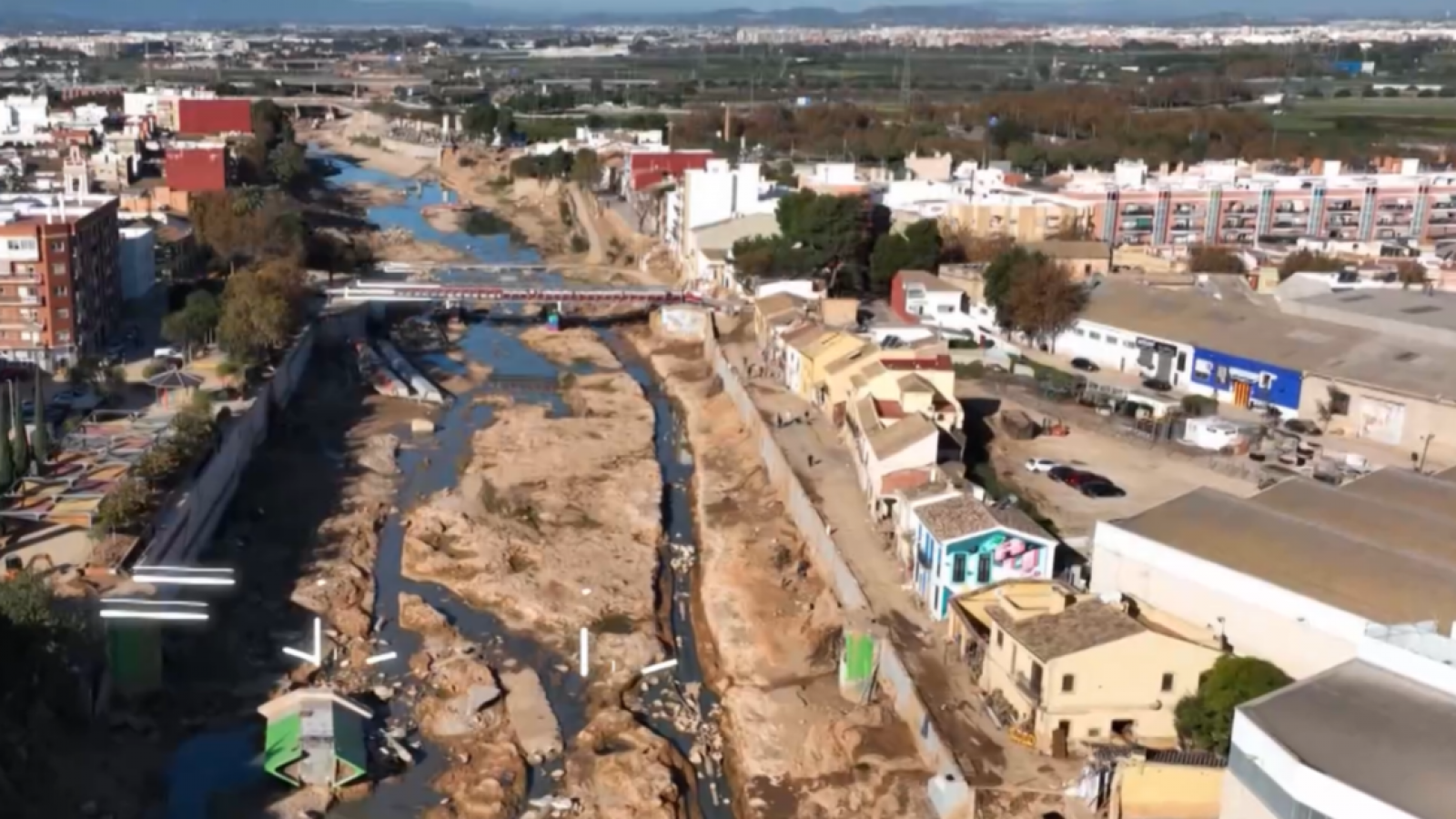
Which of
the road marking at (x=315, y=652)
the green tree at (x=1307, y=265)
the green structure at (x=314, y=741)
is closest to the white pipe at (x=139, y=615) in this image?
the road marking at (x=315, y=652)

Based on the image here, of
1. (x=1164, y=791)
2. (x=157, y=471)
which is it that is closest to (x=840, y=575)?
(x=1164, y=791)

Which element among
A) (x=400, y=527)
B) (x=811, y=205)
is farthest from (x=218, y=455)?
(x=811, y=205)

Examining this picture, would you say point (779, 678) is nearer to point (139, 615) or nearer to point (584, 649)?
point (584, 649)

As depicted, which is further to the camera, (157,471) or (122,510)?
(157,471)

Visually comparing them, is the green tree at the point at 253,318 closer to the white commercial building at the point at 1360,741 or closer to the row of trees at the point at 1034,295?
the row of trees at the point at 1034,295

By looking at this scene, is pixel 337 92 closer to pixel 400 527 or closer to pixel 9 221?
pixel 9 221

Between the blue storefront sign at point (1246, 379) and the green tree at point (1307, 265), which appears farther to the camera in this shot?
the green tree at point (1307, 265)
